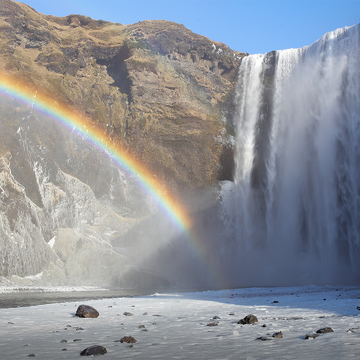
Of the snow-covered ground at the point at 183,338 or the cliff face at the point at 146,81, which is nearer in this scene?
the snow-covered ground at the point at 183,338

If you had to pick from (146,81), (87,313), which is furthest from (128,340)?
(146,81)

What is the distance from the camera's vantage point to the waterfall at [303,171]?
3775 centimetres

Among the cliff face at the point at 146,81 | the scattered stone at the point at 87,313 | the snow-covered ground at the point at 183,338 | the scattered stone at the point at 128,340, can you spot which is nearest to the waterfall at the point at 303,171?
the cliff face at the point at 146,81

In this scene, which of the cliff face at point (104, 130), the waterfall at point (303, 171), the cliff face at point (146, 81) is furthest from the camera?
the cliff face at point (146, 81)

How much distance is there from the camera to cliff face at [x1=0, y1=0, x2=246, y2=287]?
33.8m

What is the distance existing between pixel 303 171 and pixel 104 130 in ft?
93.3

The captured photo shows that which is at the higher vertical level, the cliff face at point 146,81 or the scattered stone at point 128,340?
the cliff face at point 146,81

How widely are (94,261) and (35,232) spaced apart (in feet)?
22.3

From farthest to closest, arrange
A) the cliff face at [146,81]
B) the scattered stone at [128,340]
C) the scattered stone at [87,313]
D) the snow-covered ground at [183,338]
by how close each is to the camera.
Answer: the cliff face at [146,81] → the scattered stone at [87,313] → the scattered stone at [128,340] → the snow-covered ground at [183,338]

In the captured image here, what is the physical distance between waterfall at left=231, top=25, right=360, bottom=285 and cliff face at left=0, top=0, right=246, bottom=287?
625 centimetres

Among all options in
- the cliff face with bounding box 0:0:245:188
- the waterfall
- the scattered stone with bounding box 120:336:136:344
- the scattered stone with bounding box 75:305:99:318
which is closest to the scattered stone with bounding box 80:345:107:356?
the scattered stone with bounding box 120:336:136:344

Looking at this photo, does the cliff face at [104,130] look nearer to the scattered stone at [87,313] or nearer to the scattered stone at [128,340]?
the scattered stone at [87,313]

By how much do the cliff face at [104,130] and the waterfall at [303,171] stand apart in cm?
625

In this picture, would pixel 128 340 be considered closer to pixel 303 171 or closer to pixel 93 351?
pixel 93 351
